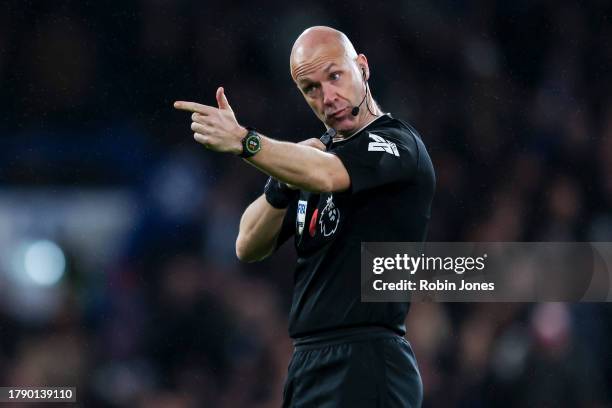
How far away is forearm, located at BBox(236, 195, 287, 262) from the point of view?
3281 millimetres

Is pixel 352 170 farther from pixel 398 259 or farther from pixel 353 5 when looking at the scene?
pixel 353 5

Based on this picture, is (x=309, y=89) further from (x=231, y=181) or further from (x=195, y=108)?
(x=231, y=181)

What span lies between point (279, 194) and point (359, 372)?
0.68 meters

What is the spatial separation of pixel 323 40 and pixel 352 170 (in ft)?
2.30

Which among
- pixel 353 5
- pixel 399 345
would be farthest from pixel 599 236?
pixel 399 345

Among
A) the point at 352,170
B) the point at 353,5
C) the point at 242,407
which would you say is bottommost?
the point at 242,407

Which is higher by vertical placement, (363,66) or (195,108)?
(363,66)

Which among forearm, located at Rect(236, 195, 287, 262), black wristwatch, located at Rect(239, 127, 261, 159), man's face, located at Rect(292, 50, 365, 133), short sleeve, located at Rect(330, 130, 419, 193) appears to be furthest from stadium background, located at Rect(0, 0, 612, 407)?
black wristwatch, located at Rect(239, 127, 261, 159)

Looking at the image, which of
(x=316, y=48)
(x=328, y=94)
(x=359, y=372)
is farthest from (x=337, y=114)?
(x=359, y=372)

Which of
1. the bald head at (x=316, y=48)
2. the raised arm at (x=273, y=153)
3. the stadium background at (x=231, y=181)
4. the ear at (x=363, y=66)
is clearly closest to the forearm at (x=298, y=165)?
the raised arm at (x=273, y=153)

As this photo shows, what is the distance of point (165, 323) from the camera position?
6.35 m

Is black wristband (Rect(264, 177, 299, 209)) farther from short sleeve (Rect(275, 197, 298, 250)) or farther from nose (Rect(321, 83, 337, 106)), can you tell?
nose (Rect(321, 83, 337, 106))

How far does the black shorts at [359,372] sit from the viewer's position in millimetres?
2932

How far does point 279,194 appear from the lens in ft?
10.5
